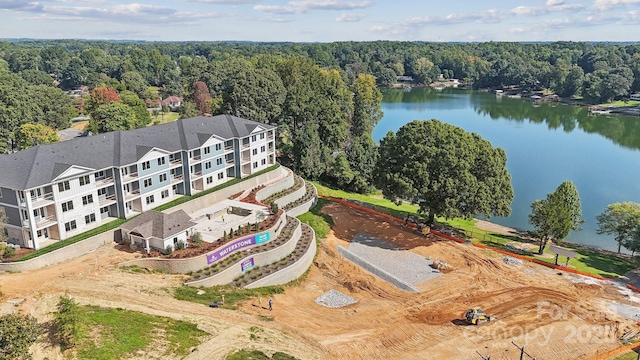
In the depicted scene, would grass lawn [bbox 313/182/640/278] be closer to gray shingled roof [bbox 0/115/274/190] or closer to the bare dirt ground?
the bare dirt ground

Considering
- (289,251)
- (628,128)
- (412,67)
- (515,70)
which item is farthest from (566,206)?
(412,67)

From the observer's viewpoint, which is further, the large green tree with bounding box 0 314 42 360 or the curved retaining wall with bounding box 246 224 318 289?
the curved retaining wall with bounding box 246 224 318 289

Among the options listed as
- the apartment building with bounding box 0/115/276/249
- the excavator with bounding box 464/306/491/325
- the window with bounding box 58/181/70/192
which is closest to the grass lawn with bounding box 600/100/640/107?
the apartment building with bounding box 0/115/276/249

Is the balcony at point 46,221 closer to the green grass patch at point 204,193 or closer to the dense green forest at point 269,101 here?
the green grass patch at point 204,193

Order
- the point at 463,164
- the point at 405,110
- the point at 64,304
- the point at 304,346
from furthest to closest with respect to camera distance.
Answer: the point at 405,110
the point at 463,164
the point at 304,346
the point at 64,304

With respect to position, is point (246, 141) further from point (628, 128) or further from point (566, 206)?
point (628, 128)

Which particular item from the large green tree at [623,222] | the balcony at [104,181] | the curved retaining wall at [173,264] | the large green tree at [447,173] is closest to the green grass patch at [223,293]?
the curved retaining wall at [173,264]
